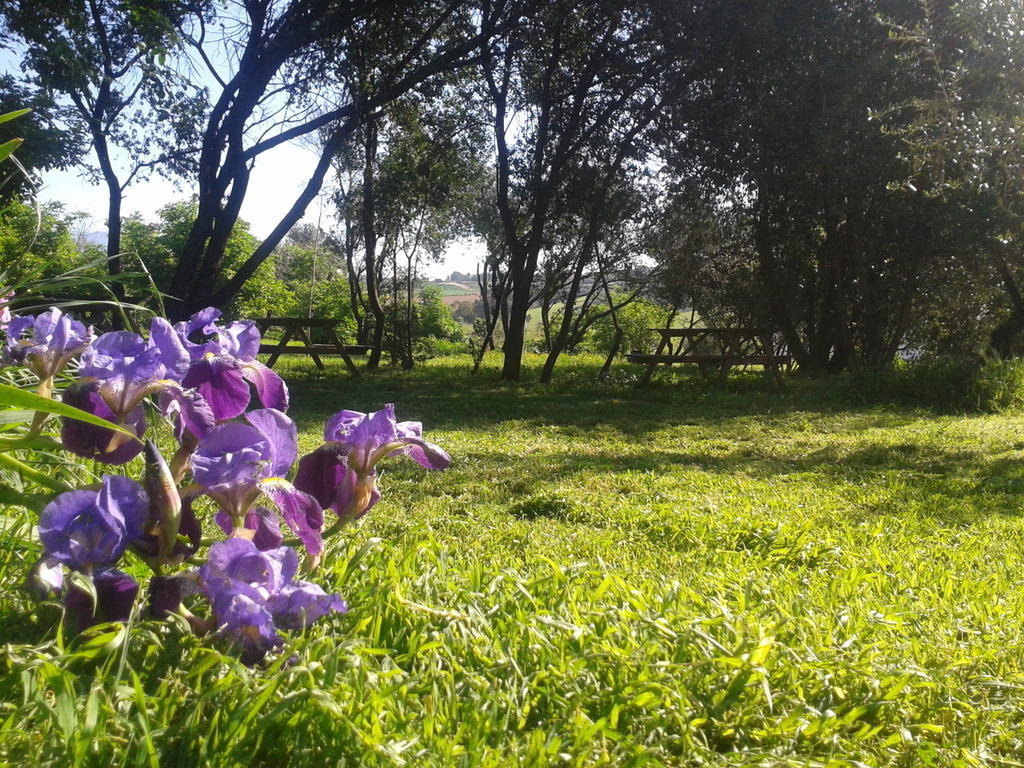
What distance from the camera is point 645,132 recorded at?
11.4m

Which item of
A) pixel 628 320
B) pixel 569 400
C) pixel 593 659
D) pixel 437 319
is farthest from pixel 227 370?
pixel 437 319

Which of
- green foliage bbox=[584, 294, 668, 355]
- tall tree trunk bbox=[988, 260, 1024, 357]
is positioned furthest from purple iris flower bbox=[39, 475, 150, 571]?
green foliage bbox=[584, 294, 668, 355]

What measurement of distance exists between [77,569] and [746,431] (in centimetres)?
662

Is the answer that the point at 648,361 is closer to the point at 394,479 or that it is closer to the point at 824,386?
the point at 824,386

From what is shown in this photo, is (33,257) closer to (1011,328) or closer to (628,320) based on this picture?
(1011,328)

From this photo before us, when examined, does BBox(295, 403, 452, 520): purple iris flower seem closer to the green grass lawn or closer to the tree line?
the green grass lawn

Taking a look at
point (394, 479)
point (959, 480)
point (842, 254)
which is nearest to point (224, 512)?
point (394, 479)

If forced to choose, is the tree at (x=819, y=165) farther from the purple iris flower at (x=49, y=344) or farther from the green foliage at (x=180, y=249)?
the green foliage at (x=180, y=249)

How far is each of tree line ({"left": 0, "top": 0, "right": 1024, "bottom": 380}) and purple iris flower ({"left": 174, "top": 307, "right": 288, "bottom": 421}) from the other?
20.0 ft

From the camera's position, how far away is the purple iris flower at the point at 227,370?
109 centimetres

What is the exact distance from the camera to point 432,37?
1041cm

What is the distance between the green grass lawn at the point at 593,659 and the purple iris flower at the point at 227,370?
0.34 meters

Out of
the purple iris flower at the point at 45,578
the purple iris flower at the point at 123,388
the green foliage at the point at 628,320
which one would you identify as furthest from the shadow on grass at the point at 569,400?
the green foliage at the point at 628,320

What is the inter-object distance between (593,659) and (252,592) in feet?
2.02
